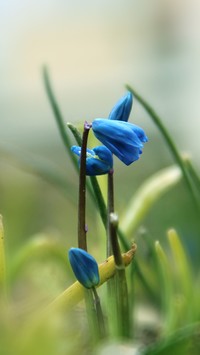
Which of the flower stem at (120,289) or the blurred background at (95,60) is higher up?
the flower stem at (120,289)

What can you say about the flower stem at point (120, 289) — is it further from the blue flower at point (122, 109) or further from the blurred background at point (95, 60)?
the blurred background at point (95, 60)

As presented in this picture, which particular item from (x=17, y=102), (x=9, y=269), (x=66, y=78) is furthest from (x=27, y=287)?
(x=66, y=78)

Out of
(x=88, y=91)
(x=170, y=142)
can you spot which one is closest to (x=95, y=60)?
(x=88, y=91)

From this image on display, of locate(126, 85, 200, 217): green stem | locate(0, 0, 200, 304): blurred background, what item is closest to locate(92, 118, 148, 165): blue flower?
locate(126, 85, 200, 217): green stem

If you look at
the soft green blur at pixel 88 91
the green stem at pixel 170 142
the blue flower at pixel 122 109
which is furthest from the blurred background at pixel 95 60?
the blue flower at pixel 122 109

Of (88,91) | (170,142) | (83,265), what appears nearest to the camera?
(83,265)

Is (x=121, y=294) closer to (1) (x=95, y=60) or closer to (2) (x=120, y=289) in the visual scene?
(2) (x=120, y=289)
